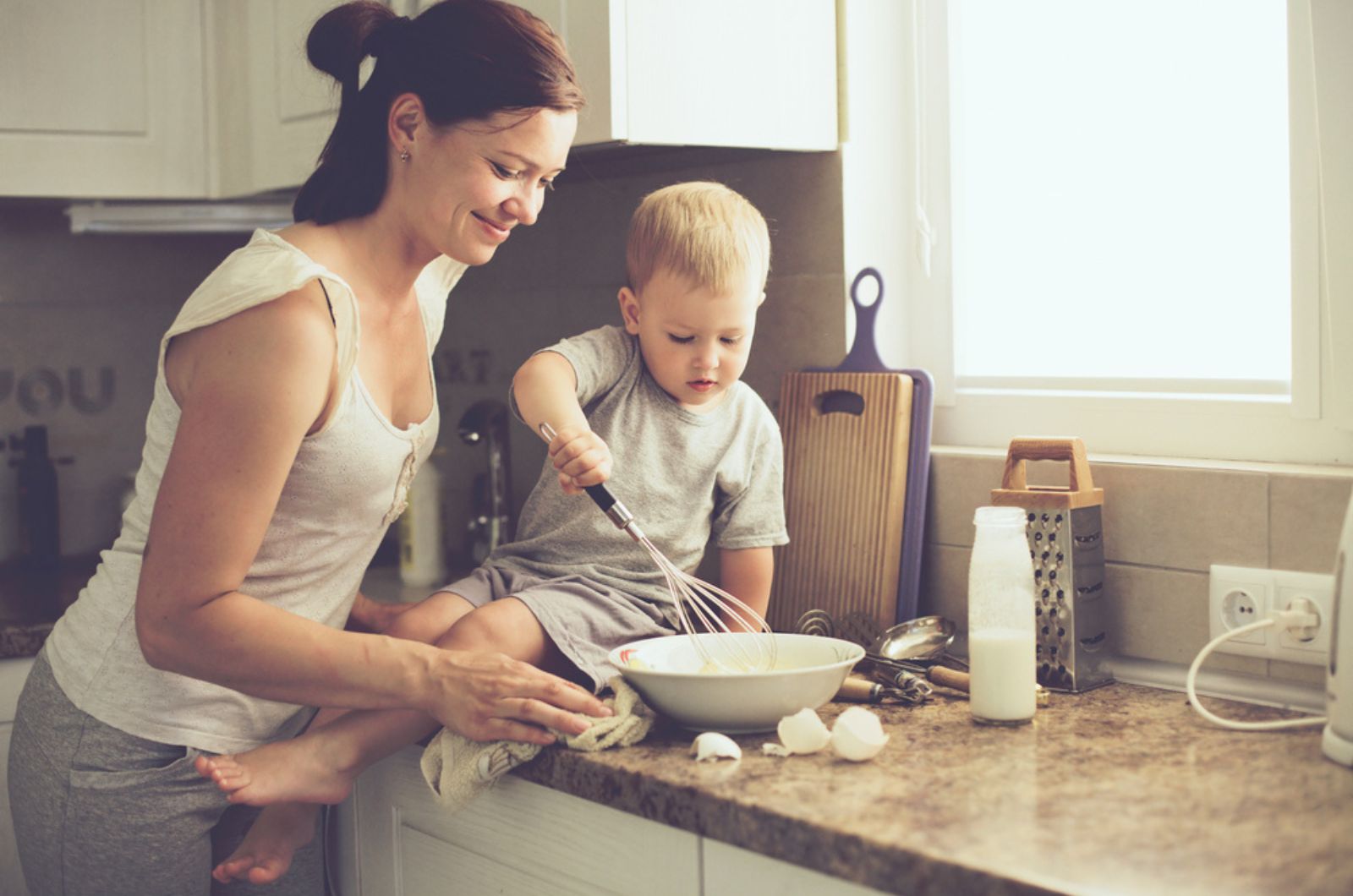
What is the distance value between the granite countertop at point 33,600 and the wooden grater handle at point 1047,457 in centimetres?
121

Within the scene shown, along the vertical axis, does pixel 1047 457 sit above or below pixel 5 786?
above

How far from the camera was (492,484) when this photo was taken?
205cm

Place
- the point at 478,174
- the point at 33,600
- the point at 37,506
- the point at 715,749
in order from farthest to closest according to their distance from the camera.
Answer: the point at 37,506 < the point at 33,600 < the point at 478,174 < the point at 715,749

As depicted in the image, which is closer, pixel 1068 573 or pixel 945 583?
pixel 1068 573

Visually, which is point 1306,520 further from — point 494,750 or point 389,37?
point 389,37

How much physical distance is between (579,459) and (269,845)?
0.46 metres

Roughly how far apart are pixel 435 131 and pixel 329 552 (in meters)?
0.40

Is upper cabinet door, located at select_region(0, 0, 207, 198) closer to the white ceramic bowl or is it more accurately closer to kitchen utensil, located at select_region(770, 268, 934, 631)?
kitchen utensil, located at select_region(770, 268, 934, 631)

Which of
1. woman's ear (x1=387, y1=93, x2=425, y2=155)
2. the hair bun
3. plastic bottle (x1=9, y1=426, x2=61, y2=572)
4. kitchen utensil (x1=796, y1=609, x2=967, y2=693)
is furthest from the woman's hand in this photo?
plastic bottle (x1=9, y1=426, x2=61, y2=572)

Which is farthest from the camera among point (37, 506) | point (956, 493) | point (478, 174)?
point (37, 506)

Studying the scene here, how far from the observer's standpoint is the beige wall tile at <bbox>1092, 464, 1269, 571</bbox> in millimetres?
1298

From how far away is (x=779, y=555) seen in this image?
64.5 inches

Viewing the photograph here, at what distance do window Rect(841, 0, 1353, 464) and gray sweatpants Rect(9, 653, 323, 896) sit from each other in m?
0.94

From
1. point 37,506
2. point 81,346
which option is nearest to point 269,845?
point 37,506
